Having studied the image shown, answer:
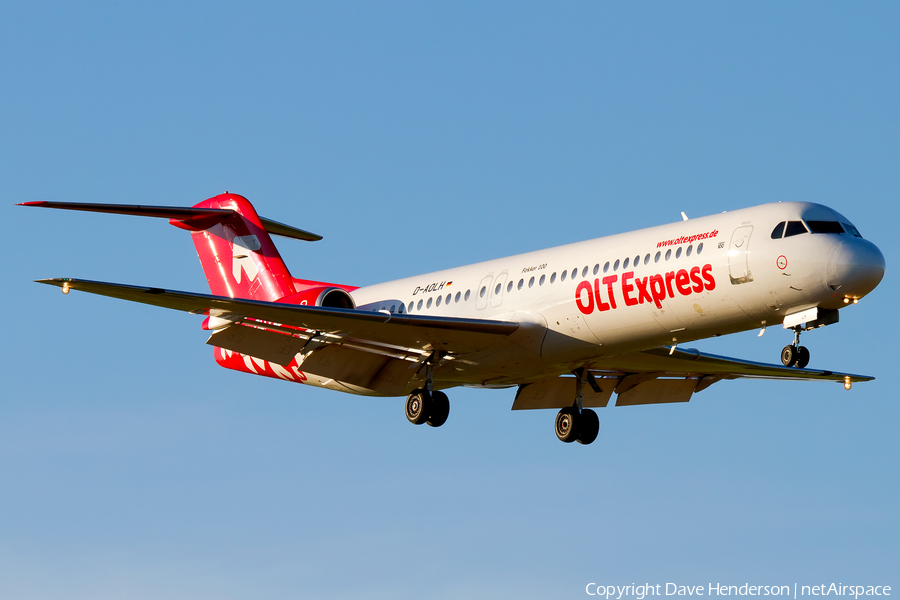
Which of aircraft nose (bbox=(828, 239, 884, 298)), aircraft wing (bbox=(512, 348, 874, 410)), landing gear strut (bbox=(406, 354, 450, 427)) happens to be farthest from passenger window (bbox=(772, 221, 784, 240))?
landing gear strut (bbox=(406, 354, 450, 427))

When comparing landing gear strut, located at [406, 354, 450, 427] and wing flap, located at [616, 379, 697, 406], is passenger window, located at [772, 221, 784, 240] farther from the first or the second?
wing flap, located at [616, 379, 697, 406]

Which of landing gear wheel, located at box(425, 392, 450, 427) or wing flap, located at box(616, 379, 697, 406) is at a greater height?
wing flap, located at box(616, 379, 697, 406)

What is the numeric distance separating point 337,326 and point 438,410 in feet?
8.85

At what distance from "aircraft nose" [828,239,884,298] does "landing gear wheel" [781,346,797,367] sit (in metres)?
1.33

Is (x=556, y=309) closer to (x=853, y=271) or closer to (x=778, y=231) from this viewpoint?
(x=778, y=231)

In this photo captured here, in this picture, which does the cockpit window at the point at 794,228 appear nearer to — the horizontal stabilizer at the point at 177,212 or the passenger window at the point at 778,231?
the passenger window at the point at 778,231

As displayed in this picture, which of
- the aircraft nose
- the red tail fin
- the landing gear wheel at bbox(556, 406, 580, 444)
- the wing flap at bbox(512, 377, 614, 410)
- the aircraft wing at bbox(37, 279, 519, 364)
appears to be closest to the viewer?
the aircraft nose

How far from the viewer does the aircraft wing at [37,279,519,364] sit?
23328 millimetres

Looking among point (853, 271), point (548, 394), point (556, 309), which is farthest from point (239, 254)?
point (853, 271)

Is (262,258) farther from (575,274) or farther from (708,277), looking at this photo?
(708,277)

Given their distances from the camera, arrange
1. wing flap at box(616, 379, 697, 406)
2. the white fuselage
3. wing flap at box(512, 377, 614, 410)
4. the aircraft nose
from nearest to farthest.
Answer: the aircraft nose → the white fuselage → wing flap at box(512, 377, 614, 410) → wing flap at box(616, 379, 697, 406)

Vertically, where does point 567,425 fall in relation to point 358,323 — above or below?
below

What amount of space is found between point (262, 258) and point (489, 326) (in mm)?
8341

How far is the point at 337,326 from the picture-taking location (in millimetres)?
24812
